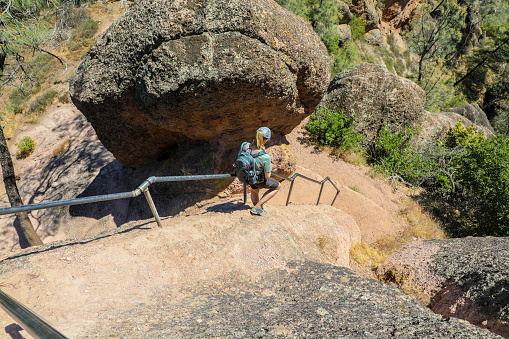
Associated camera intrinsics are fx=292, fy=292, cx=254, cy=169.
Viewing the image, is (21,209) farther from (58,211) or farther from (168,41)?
(58,211)

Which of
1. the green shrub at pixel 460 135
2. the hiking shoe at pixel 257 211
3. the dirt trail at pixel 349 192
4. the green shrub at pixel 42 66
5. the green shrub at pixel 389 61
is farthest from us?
the green shrub at pixel 389 61

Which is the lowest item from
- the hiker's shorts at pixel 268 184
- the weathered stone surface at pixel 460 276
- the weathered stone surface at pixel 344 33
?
the weathered stone surface at pixel 460 276

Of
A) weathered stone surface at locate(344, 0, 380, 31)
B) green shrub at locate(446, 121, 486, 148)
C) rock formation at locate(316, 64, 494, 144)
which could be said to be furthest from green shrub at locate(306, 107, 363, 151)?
weathered stone surface at locate(344, 0, 380, 31)

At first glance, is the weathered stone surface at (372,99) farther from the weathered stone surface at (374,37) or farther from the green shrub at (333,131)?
the weathered stone surface at (374,37)

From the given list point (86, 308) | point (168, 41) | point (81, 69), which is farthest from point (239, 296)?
point (81, 69)

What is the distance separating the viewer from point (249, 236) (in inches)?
172

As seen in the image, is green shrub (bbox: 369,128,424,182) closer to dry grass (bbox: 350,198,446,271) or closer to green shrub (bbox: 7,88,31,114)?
dry grass (bbox: 350,198,446,271)

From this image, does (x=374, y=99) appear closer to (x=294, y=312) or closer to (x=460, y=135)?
(x=460, y=135)

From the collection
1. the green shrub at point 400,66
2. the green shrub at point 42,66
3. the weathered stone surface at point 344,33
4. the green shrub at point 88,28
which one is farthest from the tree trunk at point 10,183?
the green shrub at point 400,66

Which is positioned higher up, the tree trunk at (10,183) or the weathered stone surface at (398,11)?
the weathered stone surface at (398,11)

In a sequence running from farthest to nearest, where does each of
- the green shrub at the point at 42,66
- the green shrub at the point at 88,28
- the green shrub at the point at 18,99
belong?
the green shrub at the point at 88,28, the green shrub at the point at 42,66, the green shrub at the point at 18,99

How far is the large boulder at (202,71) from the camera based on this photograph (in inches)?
219

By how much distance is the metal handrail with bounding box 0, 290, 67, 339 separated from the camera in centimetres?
153

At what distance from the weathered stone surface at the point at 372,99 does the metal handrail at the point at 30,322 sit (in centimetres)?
1164
